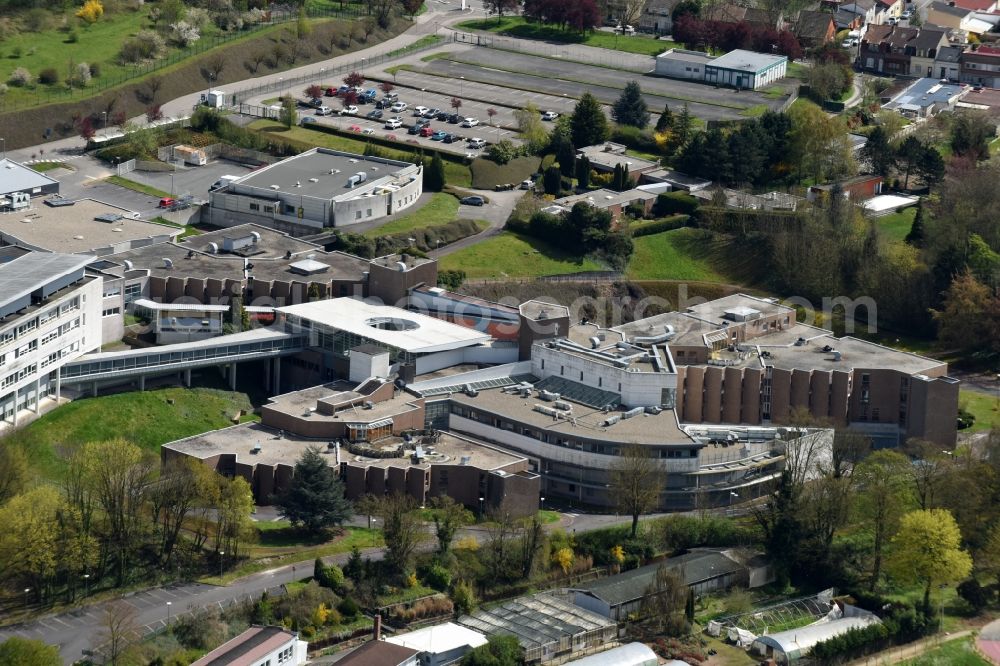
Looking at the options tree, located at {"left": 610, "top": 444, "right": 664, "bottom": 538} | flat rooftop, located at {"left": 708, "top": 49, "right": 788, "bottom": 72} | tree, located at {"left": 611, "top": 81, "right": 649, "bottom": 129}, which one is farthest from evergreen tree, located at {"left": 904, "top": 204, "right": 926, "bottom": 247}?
tree, located at {"left": 610, "top": 444, "right": 664, "bottom": 538}

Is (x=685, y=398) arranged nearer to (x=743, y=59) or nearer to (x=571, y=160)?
(x=571, y=160)

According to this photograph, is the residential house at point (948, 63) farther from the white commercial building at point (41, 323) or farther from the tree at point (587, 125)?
the white commercial building at point (41, 323)

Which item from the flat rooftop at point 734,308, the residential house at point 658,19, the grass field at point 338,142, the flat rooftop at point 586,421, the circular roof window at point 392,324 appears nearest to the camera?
the flat rooftop at point 586,421

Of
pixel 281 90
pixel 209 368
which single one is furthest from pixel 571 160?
pixel 209 368

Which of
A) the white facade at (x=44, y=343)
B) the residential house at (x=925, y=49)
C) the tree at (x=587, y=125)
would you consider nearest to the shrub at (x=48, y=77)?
the tree at (x=587, y=125)

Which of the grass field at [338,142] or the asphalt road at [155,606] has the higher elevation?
the grass field at [338,142]

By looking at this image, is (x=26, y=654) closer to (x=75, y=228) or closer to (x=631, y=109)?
(x=75, y=228)

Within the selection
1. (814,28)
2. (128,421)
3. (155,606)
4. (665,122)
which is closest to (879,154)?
(665,122)
